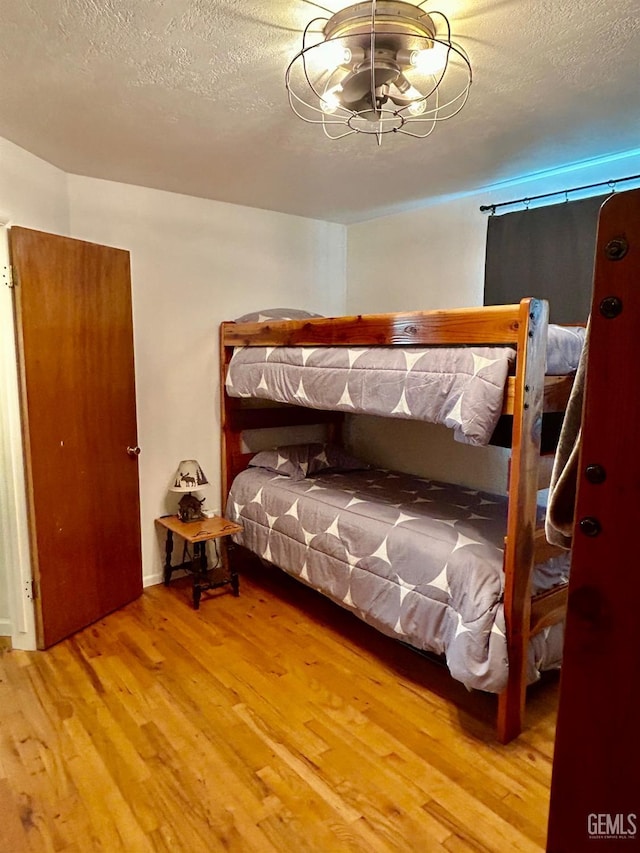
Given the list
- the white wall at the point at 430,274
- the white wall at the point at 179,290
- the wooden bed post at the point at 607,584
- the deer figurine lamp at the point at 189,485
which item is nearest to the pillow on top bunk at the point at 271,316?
the white wall at the point at 179,290

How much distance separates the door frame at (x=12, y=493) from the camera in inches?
95.9

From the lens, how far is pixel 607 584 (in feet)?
2.15

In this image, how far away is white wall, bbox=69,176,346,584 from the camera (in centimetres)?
308

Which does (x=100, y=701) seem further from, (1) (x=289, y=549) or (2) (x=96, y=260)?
(2) (x=96, y=260)

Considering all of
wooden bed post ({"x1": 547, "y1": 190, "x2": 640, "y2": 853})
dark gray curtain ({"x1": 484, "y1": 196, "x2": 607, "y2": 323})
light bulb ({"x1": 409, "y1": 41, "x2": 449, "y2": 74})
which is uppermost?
light bulb ({"x1": 409, "y1": 41, "x2": 449, "y2": 74})

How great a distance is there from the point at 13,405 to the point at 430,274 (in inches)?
99.2

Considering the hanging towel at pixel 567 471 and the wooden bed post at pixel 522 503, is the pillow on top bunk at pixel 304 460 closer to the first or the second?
the wooden bed post at pixel 522 503

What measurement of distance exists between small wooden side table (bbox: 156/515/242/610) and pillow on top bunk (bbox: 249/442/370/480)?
44cm

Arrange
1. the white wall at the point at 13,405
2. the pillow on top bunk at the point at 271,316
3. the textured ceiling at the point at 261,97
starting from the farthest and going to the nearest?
1. the pillow on top bunk at the point at 271,316
2. the white wall at the point at 13,405
3. the textured ceiling at the point at 261,97

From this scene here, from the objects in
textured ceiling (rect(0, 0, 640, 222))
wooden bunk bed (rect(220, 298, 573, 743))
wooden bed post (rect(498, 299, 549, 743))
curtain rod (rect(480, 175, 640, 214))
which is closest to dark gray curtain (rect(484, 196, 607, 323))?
curtain rod (rect(480, 175, 640, 214))

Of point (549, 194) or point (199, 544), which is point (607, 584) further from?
point (199, 544)

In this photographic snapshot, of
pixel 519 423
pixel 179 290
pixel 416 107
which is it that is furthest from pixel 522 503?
pixel 179 290

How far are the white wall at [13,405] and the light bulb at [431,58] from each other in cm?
186

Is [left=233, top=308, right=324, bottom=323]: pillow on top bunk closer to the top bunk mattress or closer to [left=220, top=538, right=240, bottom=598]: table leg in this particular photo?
the top bunk mattress
